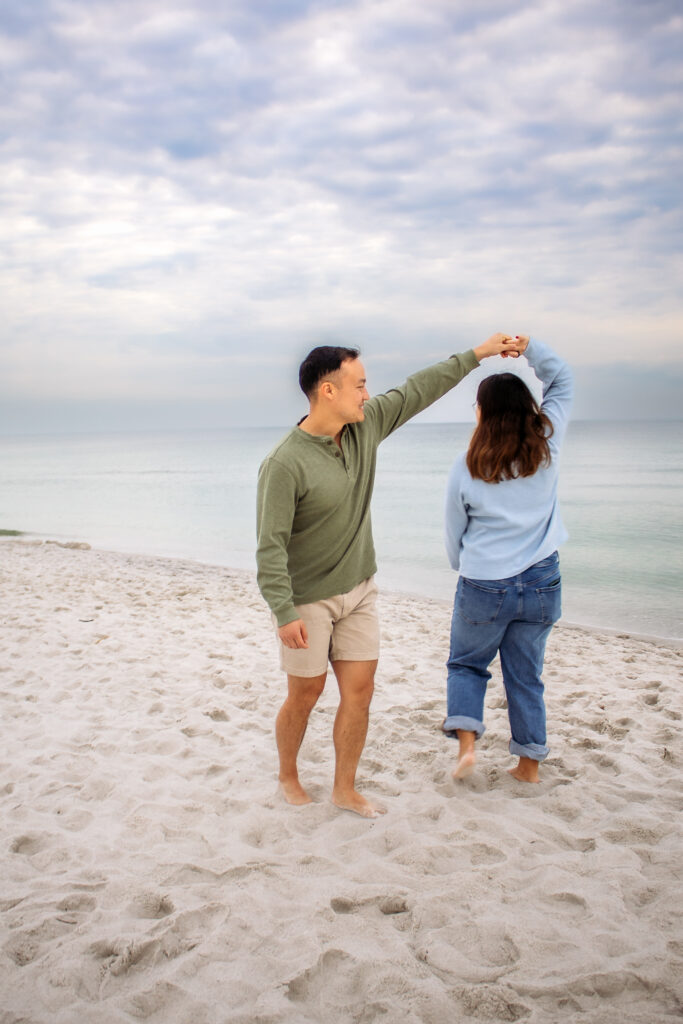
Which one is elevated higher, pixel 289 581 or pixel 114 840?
pixel 289 581

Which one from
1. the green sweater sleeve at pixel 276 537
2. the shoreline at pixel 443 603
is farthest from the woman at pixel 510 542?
the shoreline at pixel 443 603

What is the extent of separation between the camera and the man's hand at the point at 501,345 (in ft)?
10.6

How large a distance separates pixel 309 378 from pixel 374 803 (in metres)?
2.06

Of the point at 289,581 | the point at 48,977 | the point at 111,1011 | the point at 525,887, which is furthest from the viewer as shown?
the point at 289,581

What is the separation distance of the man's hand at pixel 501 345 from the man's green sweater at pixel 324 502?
0.09 meters

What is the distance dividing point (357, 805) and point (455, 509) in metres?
1.48

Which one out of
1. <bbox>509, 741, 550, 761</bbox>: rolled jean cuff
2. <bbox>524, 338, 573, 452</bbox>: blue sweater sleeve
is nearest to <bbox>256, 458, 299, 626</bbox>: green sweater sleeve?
<bbox>524, 338, 573, 452</bbox>: blue sweater sleeve

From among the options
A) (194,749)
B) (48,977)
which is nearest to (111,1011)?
(48,977)

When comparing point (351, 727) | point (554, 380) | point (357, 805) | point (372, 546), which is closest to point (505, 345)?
point (554, 380)

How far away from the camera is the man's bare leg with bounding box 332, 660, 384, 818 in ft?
10.5

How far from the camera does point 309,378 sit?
10.1 feet

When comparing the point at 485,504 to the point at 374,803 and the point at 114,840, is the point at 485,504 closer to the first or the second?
the point at 374,803

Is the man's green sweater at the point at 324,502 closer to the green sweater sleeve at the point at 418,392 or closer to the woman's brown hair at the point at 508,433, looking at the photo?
the green sweater sleeve at the point at 418,392

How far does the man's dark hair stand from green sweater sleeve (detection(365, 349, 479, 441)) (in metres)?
0.31
